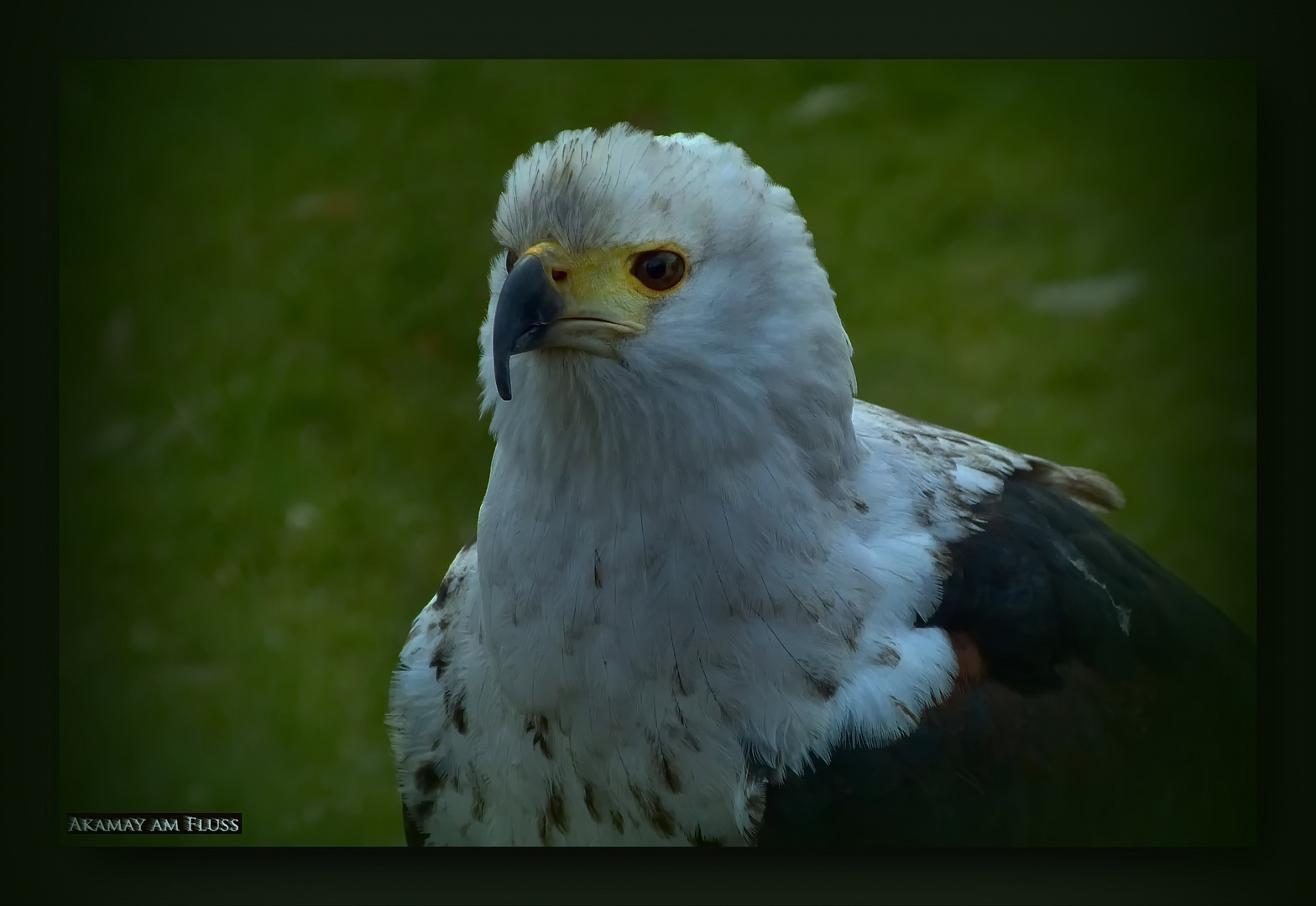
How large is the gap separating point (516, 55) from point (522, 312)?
40.3 inches

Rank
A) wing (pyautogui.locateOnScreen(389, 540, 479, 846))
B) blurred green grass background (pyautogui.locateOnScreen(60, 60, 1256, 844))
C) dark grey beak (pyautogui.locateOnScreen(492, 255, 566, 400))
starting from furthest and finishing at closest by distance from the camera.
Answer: blurred green grass background (pyautogui.locateOnScreen(60, 60, 1256, 844)) < wing (pyautogui.locateOnScreen(389, 540, 479, 846)) < dark grey beak (pyautogui.locateOnScreen(492, 255, 566, 400))

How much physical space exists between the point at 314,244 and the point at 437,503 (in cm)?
62

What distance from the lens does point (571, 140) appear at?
78.7 inches

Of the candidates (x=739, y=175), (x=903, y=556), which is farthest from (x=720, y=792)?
(x=739, y=175)

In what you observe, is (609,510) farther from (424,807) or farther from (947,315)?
(947,315)

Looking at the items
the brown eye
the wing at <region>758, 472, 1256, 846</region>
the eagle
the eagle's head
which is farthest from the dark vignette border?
the brown eye

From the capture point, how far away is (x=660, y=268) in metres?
1.98

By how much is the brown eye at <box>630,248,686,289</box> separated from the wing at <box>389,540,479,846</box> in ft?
2.06

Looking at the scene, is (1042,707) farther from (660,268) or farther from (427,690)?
(427,690)

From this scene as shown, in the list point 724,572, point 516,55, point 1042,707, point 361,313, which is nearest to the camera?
point 724,572

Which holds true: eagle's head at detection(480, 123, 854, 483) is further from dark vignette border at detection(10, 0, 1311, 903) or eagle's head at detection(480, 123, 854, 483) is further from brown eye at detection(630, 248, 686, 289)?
dark vignette border at detection(10, 0, 1311, 903)

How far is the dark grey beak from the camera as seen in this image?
1.90m

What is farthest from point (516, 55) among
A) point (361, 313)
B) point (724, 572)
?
point (724, 572)

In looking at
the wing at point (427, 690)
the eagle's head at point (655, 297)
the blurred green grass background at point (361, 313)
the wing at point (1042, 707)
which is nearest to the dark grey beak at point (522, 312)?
the eagle's head at point (655, 297)
